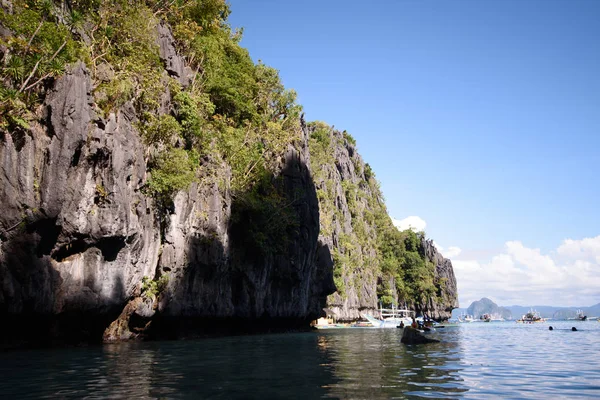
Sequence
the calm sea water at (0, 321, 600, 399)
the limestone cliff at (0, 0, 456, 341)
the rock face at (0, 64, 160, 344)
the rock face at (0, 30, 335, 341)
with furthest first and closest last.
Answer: the limestone cliff at (0, 0, 456, 341)
the rock face at (0, 30, 335, 341)
the rock face at (0, 64, 160, 344)
the calm sea water at (0, 321, 600, 399)

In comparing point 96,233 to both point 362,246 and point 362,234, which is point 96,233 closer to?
point 362,246

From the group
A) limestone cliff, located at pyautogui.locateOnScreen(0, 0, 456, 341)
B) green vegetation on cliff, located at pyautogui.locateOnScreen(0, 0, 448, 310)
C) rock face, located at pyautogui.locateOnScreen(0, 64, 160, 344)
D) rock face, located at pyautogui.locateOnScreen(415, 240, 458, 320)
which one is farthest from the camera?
rock face, located at pyautogui.locateOnScreen(415, 240, 458, 320)

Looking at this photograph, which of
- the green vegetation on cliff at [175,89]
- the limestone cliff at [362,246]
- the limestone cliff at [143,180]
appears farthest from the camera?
the limestone cliff at [362,246]

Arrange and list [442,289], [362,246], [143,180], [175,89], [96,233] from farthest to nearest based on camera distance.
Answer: [442,289] < [362,246] < [175,89] < [143,180] < [96,233]

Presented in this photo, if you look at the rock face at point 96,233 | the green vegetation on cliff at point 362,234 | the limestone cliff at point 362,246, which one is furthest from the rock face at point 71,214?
the green vegetation on cliff at point 362,234

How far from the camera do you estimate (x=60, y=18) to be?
75.3 feet

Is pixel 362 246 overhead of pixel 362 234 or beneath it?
beneath

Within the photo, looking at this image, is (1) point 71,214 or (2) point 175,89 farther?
(2) point 175,89

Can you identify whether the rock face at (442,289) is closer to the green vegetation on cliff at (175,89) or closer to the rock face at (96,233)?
the green vegetation on cliff at (175,89)

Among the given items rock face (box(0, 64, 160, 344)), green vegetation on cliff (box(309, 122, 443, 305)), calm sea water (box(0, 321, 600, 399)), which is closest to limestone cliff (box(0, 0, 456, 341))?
rock face (box(0, 64, 160, 344))

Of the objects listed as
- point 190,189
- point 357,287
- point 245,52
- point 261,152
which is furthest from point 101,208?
point 357,287

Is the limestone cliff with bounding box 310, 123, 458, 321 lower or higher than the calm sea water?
higher

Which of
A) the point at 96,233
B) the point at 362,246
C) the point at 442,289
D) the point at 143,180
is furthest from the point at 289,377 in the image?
the point at 442,289

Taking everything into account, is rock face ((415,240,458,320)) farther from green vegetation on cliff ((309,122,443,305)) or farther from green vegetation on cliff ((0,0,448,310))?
green vegetation on cliff ((0,0,448,310))
